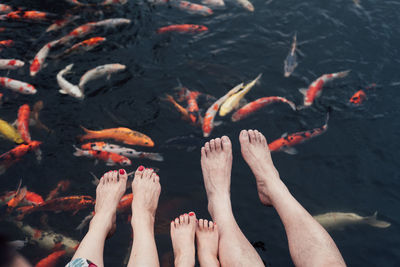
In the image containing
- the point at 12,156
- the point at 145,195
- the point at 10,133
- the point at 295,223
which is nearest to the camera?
the point at 295,223

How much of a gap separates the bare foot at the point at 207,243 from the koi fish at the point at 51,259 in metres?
1.78

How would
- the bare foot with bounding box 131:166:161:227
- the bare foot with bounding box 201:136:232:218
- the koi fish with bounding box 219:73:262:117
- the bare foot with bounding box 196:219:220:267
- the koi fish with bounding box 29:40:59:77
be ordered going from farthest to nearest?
1. the koi fish with bounding box 29:40:59:77
2. the koi fish with bounding box 219:73:262:117
3. the bare foot with bounding box 201:136:232:218
4. the bare foot with bounding box 131:166:161:227
5. the bare foot with bounding box 196:219:220:267

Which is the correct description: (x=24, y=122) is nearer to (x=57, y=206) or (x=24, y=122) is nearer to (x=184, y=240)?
(x=57, y=206)

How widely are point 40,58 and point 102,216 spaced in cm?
351

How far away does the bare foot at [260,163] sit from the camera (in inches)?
149

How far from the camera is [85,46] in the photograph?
5727mm

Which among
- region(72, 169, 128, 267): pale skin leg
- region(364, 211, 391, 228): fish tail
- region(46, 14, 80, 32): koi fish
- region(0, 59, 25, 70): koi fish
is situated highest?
region(46, 14, 80, 32): koi fish

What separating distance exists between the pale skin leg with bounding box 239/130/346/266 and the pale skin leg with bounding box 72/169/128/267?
1.82 m

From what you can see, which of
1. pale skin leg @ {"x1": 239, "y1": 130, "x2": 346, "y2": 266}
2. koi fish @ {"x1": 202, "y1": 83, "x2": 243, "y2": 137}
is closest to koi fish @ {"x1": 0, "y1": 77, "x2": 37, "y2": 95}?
koi fish @ {"x1": 202, "y1": 83, "x2": 243, "y2": 137}

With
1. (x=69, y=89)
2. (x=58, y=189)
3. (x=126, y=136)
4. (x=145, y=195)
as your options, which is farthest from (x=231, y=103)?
(x=58, y=189)

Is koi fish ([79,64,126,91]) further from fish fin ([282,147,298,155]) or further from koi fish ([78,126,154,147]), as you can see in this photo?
fish fin ([282,147,298,155])

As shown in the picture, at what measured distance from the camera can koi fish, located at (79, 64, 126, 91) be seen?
530cm

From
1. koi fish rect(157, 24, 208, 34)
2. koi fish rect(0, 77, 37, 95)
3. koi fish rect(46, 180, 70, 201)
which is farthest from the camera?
koi fish rect(157, 24, 208, 34)

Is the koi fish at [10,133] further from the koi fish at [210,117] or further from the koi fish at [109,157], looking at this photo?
the koi fish at [210,117]
